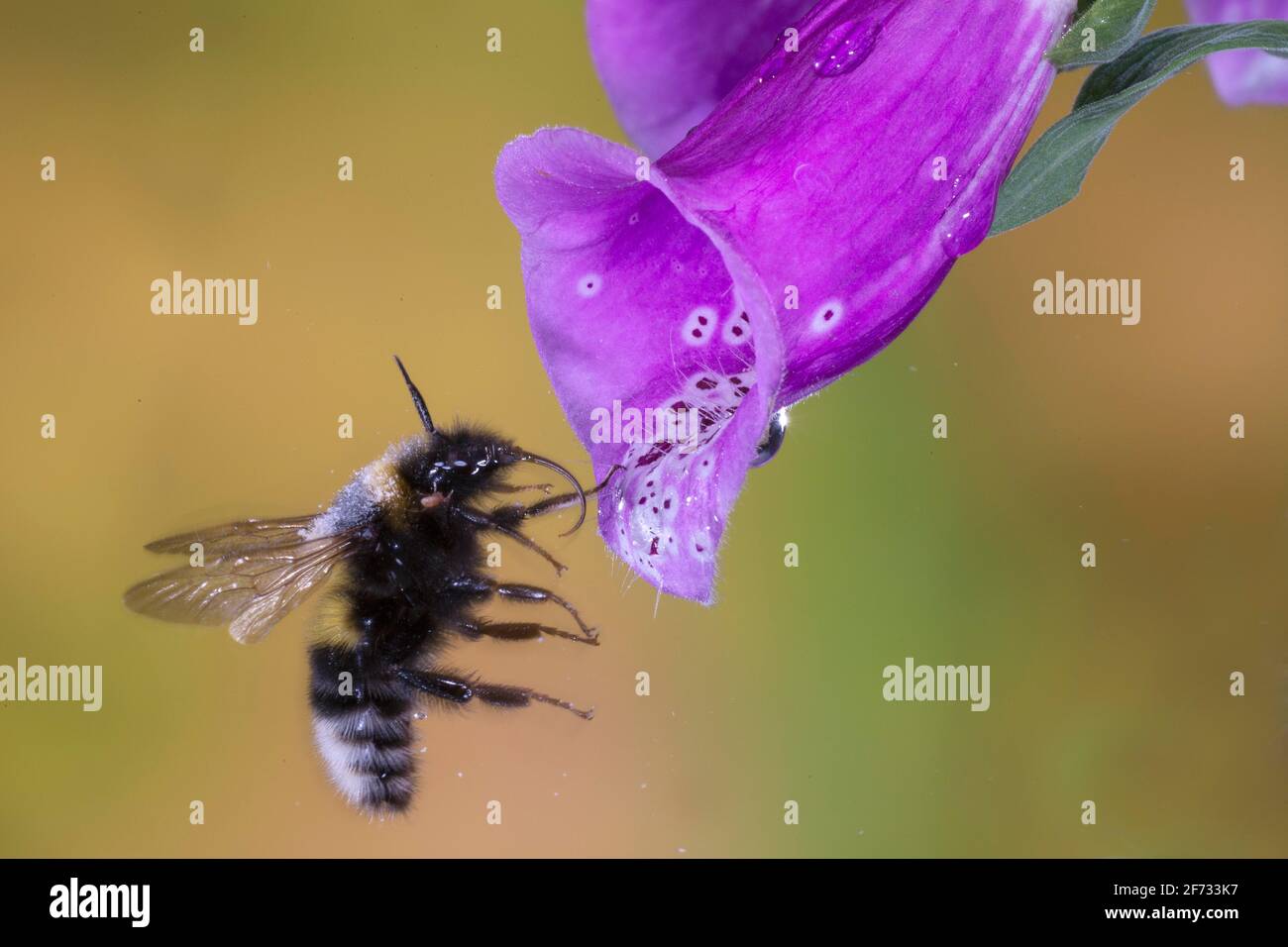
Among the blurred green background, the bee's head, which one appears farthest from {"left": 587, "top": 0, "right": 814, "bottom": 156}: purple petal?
the blurred green background

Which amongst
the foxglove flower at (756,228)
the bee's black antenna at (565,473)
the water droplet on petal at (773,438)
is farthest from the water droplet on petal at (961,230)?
the bee's black antenna at (565,473)

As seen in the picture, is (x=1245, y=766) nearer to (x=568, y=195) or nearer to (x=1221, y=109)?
(x=1221, y=109)

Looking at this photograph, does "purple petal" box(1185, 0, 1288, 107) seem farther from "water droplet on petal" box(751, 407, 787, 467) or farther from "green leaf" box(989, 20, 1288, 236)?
"water droplet on petal" box(751, 407, 787, 467)

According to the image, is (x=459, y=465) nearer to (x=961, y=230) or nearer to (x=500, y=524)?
(x=500, y=524)

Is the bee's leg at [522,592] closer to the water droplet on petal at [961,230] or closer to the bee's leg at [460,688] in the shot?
the bee's leg at [460,688]

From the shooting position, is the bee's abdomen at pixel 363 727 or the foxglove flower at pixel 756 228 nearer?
the foxglove flower at pixel 756 228

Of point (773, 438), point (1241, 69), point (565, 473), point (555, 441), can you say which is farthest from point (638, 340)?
point (555, 441)
